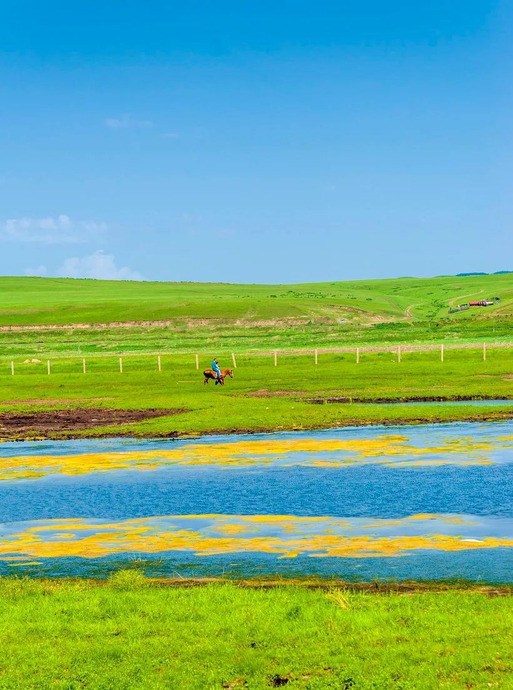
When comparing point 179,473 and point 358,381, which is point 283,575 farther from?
point 358,381

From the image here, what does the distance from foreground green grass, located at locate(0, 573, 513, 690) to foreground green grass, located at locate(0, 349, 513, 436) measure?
34930 mm

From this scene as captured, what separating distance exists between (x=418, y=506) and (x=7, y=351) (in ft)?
403

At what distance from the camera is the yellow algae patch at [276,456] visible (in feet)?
135

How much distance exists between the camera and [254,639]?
1759cm

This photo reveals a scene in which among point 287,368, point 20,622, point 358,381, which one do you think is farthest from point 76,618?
point 287,368

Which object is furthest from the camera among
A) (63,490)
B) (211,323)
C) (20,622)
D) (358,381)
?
(211,323)

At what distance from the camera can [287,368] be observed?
306ft

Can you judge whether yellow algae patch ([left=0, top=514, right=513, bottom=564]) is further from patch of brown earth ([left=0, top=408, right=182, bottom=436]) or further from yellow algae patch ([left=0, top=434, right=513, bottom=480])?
patch of brown earth ([left=0, top=408, right=182, bottom=436])

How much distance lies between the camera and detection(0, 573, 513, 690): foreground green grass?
1577 centimetres

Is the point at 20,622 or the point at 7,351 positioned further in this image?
the point at 7,351

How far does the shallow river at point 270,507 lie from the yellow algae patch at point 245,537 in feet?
0.19

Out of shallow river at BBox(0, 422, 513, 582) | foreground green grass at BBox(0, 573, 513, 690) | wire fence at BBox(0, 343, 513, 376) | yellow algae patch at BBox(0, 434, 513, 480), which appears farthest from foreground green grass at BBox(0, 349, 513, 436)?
foreground green grass at BBox(0, 573, 513, 690)

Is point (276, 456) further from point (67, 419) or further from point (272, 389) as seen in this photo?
point (272, 389)

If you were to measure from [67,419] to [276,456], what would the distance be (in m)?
24.0
